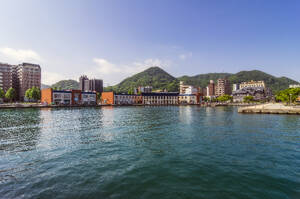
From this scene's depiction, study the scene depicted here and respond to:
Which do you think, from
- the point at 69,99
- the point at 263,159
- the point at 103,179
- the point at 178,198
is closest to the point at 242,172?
the point at 263,159

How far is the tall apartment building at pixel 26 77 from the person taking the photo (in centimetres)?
14325

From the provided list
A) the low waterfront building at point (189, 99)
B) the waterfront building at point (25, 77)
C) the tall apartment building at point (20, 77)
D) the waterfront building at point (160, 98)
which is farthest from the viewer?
the low waterfront building at point (189, 99)

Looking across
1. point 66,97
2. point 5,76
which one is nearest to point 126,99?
point 66,97

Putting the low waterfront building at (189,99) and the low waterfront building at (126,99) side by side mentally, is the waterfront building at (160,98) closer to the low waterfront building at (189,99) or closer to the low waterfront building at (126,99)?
the low waterfront building at (126,99)

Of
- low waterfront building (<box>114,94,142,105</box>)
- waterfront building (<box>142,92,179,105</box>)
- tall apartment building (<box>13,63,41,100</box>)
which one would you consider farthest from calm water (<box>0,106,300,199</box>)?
tall apartment building (<box>13,63,41,100</box>)

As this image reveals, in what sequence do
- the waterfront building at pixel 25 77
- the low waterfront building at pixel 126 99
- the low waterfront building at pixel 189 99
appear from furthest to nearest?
the low waterfront building at pixel 189 99
the low waterfront building at pixel 126 99
the waterfront building at pixel 25 77

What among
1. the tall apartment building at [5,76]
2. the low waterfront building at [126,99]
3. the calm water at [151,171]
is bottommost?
the calm water at [151,171]

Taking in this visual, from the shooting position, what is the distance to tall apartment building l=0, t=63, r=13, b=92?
138 meters

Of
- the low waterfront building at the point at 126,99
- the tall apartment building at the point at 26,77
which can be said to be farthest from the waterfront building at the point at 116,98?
the tall apartment building at the point at 26,77

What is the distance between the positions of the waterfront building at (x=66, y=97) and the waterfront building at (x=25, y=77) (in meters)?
43.5

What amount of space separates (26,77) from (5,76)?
15.4 m

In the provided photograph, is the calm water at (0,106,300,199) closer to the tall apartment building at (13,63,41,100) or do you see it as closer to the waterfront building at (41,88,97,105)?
the waterfront building at (41,88,97,105)

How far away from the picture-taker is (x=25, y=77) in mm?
144625

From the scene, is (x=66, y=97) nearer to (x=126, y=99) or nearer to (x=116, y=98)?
(x=116, y=98)
